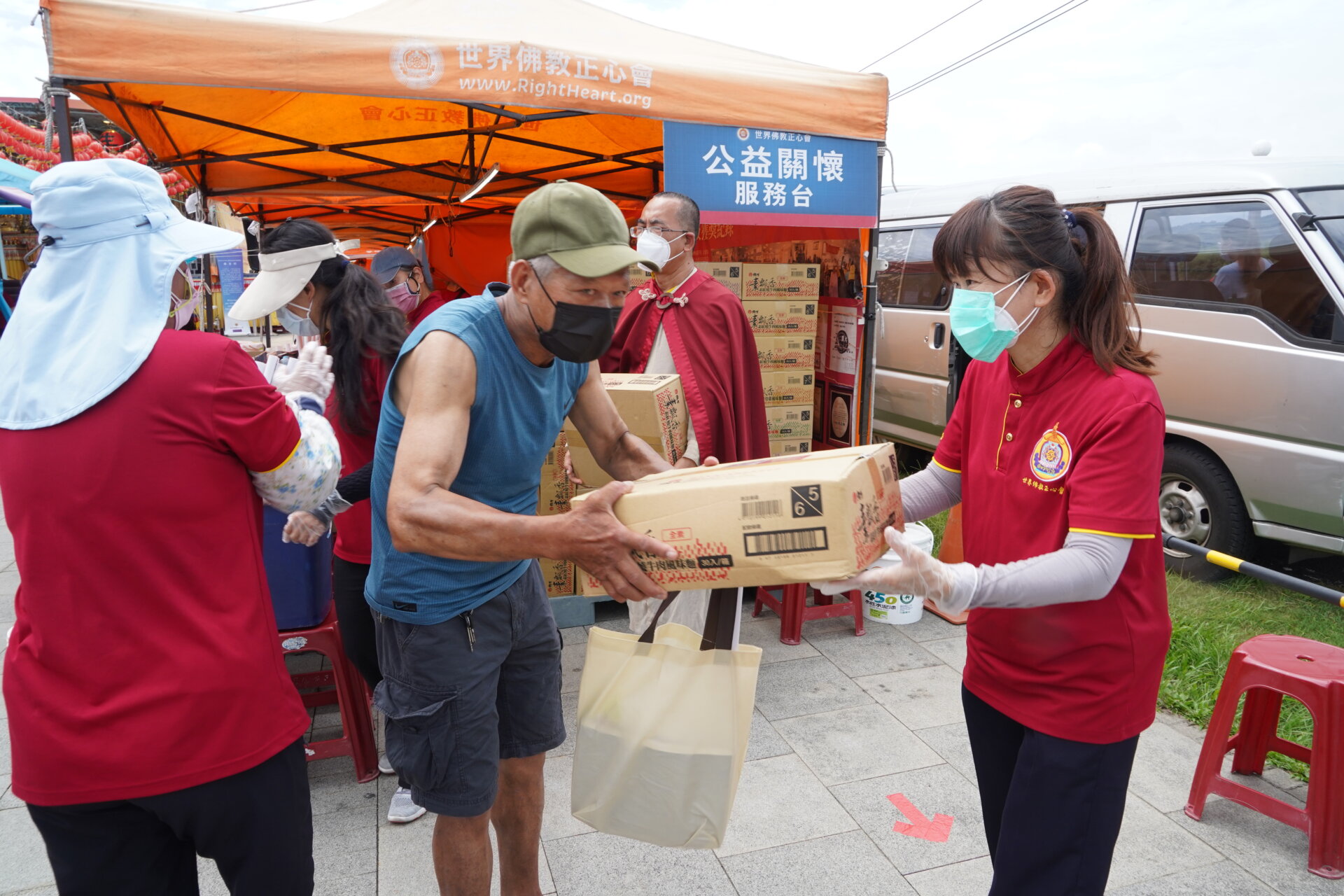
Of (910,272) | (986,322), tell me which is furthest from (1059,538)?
(910,272)

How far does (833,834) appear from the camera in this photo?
2.71 meters

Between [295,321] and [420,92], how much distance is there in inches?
44.4

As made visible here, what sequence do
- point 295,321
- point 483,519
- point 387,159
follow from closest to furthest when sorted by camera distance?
point 483,519 < point 295,321 < point 387,159

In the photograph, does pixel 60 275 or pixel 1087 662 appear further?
pixel 1087 662

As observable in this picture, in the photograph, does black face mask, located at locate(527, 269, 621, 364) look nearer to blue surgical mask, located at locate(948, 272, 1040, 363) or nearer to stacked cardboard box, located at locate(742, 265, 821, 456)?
blue surgical mask, located at locate(948, 272, 1040, 363)

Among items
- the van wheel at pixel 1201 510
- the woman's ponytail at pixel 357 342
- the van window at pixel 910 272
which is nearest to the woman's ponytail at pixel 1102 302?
the woman's ponytail at pixel 357 342

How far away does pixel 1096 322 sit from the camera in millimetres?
1559

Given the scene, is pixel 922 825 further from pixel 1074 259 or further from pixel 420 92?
pixel 420 92

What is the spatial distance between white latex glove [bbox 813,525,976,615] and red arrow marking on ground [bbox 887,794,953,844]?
62.2 inches

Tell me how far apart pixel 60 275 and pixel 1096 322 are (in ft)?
6.03

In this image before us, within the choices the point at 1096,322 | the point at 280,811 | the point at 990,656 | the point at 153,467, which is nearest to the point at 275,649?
the point at 280,811

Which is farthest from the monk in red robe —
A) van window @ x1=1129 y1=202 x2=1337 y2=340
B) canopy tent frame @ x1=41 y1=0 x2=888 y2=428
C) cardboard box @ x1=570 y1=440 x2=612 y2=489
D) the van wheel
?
the van wheel

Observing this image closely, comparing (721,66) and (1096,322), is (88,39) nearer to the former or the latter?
(721,66)

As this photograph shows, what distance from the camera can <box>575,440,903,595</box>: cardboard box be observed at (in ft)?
4.58
